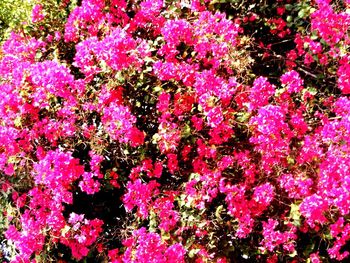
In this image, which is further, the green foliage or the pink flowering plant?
the green foliage

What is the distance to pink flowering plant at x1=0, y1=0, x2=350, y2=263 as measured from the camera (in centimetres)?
361

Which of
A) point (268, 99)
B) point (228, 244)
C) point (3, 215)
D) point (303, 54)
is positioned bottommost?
point (228, 244)

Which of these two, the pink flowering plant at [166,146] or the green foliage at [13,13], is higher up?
the green foliage at [13,13]

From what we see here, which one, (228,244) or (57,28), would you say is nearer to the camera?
(228,244)

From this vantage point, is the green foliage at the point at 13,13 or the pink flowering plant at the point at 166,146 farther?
the green foliage at the point at 13,13

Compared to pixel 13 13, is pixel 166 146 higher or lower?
lower

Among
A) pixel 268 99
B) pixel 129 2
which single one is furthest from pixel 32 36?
pixel 268 99

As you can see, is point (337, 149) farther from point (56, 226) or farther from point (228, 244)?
point (56, 226)

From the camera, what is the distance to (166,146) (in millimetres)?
3637

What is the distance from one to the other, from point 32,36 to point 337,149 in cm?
289

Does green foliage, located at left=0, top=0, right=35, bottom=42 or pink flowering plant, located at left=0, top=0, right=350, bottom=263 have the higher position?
green foliage, located at left=0, top=0, right=35, bottom=42

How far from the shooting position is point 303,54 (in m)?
4.80

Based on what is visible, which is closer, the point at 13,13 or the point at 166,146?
the point at 166,146

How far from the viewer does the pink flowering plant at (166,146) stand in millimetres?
3611
